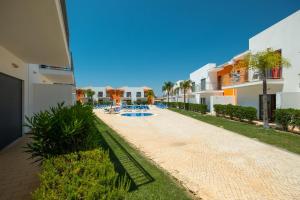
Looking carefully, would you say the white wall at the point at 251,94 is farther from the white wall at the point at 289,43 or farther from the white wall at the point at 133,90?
the white wall at the point at 133,90

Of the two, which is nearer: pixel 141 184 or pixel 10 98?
pixel 141 184

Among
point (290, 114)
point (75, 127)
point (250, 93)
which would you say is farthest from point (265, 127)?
point (75, 127)

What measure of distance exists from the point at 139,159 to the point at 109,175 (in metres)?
4.00

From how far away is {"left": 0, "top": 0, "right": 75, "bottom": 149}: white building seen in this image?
162 inches

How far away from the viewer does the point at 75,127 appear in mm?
3254

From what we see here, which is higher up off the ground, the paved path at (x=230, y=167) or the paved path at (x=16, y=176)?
the paved path at (x=16, y=176)

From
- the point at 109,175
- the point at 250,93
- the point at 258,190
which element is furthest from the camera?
the point at 250,93

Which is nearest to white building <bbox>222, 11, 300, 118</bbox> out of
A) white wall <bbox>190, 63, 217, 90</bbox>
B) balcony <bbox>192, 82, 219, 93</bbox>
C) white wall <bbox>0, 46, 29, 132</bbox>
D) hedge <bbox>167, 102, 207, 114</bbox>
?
hedge <bbox>167, 102, 207, 114</bbox>

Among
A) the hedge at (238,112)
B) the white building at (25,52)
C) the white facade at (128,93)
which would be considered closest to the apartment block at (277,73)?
the hedge at (238,112)

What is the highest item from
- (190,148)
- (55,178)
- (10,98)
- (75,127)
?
(10,98)

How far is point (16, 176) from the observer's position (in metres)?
4.65

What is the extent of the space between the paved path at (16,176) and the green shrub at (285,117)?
12.4 meters

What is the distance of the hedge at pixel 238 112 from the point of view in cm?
1444

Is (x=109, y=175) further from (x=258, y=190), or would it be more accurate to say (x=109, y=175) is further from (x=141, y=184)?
(x=258, y=190)
